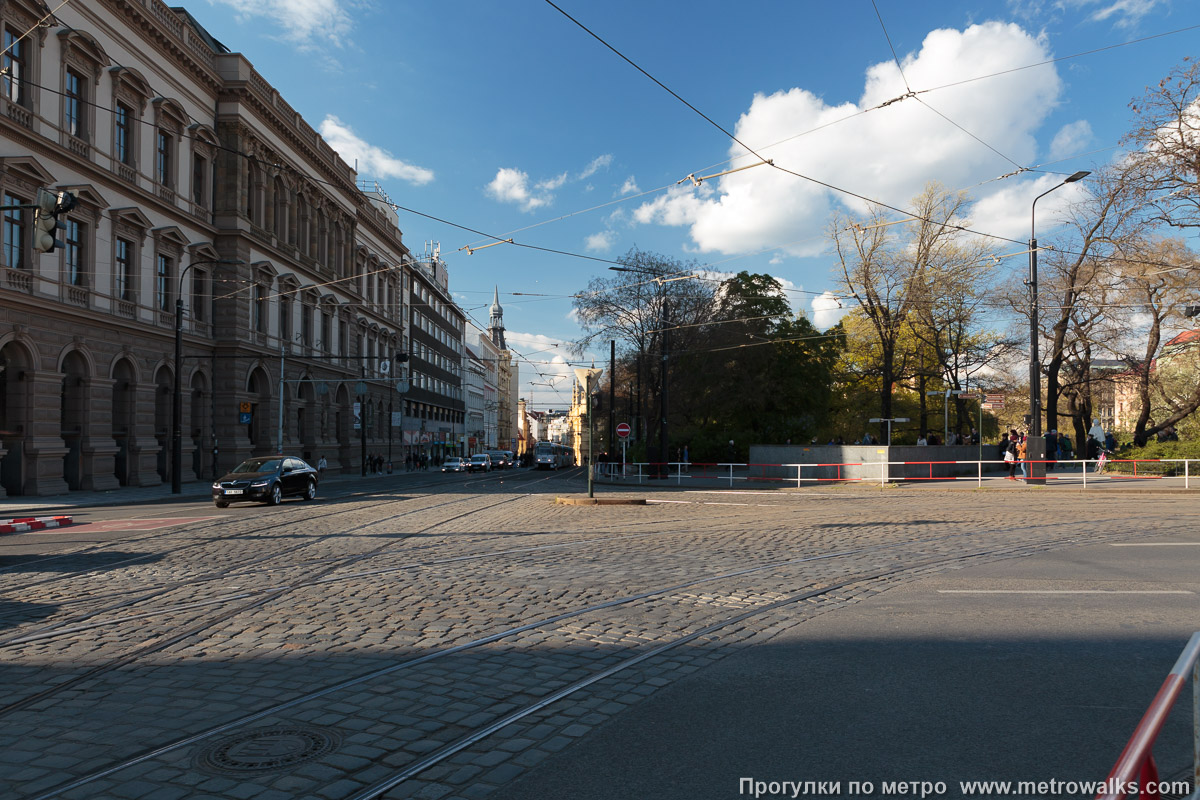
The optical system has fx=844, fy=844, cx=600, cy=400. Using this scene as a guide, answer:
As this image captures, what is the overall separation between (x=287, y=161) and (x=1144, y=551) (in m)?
45.1

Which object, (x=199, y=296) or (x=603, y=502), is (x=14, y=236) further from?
(x=603, y=502)

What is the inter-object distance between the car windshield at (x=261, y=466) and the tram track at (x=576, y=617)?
1728 cm

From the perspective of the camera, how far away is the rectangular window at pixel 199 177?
126 ft

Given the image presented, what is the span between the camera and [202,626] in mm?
7355

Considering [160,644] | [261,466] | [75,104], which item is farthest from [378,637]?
[75,104]

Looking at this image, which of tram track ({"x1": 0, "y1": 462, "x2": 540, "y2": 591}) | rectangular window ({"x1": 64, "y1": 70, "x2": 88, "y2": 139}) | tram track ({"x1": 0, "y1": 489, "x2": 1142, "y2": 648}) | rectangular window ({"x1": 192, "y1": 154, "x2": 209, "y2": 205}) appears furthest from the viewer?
rectangular window ({"x1": 192, "y1": 154, "x2": 209, "y2": 205})

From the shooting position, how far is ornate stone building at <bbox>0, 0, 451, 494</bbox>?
1060 inches

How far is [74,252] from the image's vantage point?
29.6 meters

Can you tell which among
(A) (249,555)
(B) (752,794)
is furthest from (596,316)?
(B) (752,794)

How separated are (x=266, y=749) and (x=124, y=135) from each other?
34.8m

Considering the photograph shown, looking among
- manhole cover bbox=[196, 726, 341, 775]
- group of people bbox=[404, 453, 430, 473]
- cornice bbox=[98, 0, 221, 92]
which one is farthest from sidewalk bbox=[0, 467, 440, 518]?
group of people bbox=[404, 453, 430, 473]

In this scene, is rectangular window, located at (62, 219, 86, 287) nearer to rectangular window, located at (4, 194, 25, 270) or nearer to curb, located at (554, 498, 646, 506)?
rectangular window, located at (4, 194, 25, 270)

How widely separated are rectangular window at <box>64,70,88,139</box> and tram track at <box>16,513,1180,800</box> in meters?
29.6

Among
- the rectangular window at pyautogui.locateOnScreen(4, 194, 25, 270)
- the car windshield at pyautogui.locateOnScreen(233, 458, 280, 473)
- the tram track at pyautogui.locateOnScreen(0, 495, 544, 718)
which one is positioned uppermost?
the rectangular window at pyautogui.locateOnScreen(4, 194, 25, 270)
